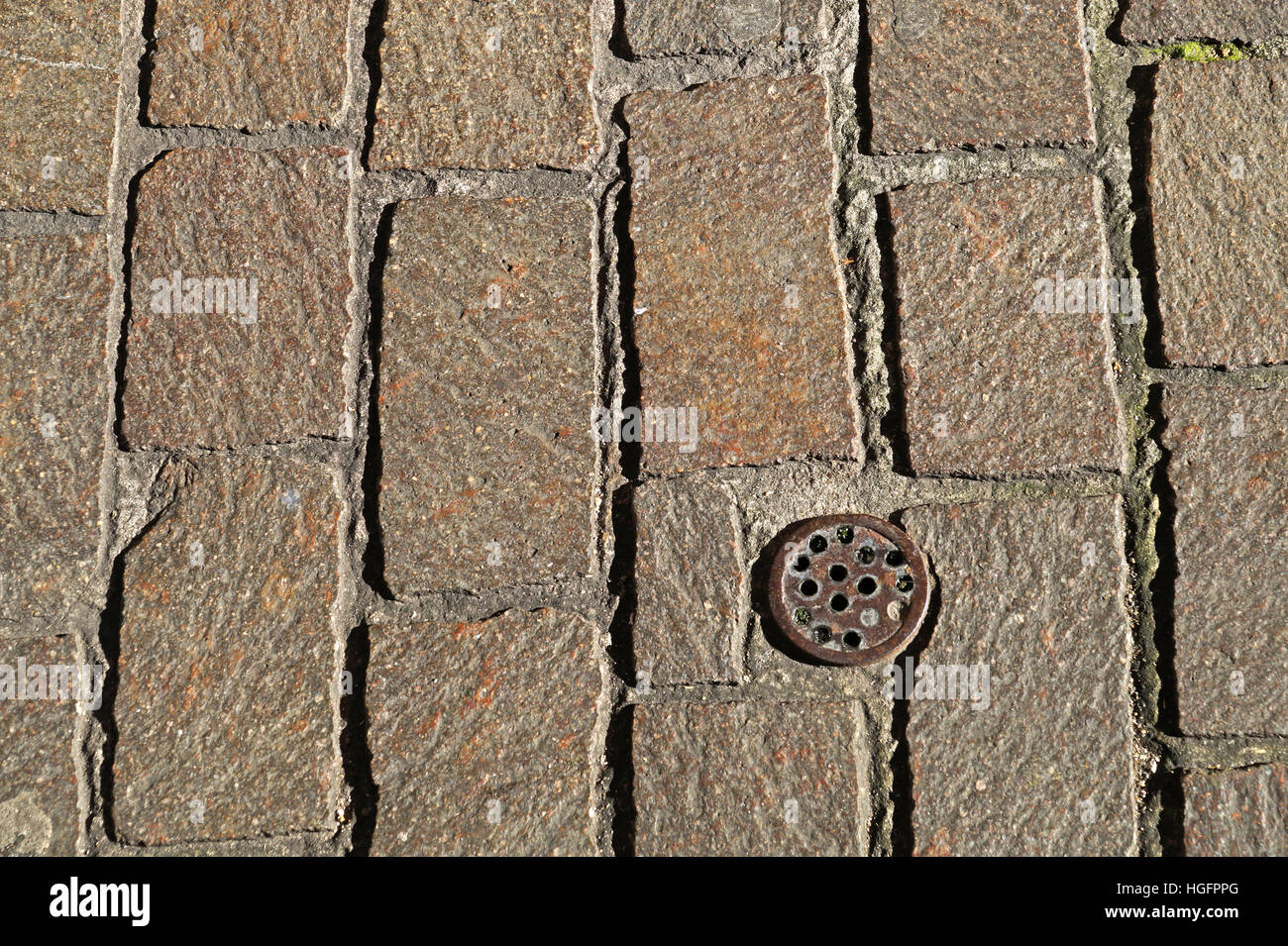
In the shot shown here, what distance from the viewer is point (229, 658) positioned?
2.21m

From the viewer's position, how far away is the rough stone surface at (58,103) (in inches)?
92.9

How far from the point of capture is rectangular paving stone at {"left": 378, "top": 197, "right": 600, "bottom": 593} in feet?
7.31

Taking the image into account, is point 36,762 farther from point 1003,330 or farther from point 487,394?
point 1003,330

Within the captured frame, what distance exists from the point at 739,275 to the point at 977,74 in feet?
2.50

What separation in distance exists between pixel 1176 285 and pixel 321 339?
2000 mm

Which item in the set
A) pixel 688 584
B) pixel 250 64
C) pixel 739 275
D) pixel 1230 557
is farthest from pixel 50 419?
pixel 1230 557

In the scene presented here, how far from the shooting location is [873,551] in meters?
2.22

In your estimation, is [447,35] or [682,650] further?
[447,35]

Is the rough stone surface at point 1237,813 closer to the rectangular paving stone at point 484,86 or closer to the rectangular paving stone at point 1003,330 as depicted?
the rectangular paving stone at point 1003,330

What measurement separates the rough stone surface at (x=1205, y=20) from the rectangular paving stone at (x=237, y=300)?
77.9 inches

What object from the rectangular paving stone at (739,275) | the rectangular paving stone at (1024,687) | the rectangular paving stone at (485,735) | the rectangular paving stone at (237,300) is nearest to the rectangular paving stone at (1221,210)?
the rectangular paving stone at (1024,687)

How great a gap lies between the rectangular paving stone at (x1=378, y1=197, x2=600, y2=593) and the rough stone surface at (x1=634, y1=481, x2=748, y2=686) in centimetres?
15
